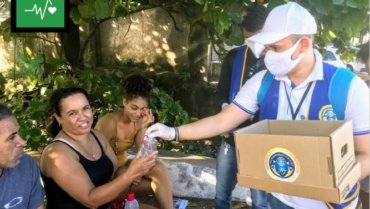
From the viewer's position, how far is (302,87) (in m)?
1.80

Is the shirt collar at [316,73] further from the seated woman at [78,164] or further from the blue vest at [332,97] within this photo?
the seated woman at [78,164]

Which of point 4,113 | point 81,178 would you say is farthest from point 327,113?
point 4,113

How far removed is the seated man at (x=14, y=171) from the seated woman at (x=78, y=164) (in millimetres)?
110

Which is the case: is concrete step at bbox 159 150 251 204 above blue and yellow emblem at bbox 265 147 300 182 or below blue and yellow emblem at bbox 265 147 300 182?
below

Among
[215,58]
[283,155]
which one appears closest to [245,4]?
[283,155]

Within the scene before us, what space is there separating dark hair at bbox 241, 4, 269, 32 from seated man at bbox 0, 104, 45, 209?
59.9 inches

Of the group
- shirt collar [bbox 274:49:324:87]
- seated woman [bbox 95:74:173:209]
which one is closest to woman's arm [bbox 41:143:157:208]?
seated woman [bbox 95:74:173:209]

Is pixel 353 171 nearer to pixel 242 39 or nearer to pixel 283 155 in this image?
pixel 283 155

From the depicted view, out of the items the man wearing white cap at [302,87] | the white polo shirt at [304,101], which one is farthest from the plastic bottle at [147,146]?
the man wearing white cap at [302,87]

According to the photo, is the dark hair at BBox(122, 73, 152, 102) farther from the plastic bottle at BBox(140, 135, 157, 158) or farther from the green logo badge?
the plastic bottle at BBox(140, 135, 157, 158)

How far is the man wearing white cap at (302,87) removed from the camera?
66.1 inches

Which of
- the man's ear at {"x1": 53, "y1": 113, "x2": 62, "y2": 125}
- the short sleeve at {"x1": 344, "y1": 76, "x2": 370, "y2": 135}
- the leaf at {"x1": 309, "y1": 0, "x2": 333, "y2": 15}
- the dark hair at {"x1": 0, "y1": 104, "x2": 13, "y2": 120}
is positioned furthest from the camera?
the man's ear at {"x1": 53, "y1": 113, "x2": 62, "y2": 125}

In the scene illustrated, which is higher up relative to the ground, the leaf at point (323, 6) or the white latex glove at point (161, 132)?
the leaf at point (323, 6)

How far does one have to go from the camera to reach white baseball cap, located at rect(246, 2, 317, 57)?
5.68 feet
